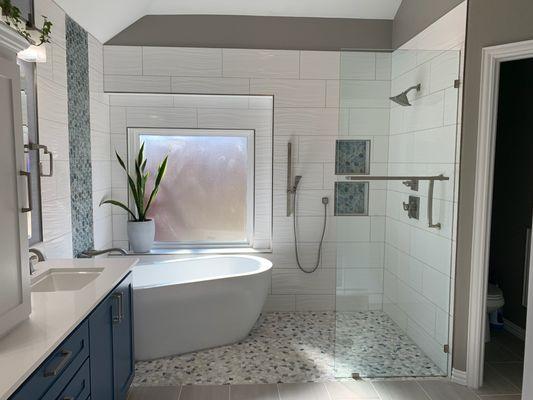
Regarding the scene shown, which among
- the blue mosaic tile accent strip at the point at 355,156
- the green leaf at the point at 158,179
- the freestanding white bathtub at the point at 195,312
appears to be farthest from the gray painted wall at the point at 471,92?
the green leaf at the point at 158,179

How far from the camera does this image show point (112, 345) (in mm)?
2131

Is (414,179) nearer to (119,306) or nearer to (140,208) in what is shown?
(119,306)

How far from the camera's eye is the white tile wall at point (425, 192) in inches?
110

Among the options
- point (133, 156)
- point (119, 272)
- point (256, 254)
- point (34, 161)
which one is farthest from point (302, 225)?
point (34, 161)

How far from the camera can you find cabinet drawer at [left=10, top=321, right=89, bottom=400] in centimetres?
126

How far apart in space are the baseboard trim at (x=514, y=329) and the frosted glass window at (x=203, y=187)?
7.85 ft

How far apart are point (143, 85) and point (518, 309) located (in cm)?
376

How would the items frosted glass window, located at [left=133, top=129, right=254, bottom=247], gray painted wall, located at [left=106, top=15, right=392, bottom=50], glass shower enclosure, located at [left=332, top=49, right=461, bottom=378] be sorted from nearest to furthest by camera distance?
glass shower enclosure, located at [left=332, top=49, right=461, bottom=378] < gray painted wall, located at [left=106, top=15, right=392, bottom=50] < frosted glass window, located at [left=133, top=129, right=254, bottom=247]

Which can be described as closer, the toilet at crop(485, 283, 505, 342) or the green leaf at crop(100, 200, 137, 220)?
the toilet at crop(485, 283, 505, 342)

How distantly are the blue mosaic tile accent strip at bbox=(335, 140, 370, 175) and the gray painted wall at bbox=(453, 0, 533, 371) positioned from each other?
0.59 meters

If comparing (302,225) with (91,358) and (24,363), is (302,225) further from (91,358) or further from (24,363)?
(24,363)

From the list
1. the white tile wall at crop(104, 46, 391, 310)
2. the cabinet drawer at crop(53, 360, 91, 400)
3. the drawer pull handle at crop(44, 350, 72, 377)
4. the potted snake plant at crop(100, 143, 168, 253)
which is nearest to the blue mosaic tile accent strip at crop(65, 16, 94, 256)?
the potted snake plant at crop(100, 143, 168, 253)

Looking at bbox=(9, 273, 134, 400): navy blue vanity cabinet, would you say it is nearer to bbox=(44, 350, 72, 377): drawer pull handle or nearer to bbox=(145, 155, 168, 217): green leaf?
bbox=(44, 350, 72, 377): drawer pull handle

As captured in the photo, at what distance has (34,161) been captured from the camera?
8.41 ft
